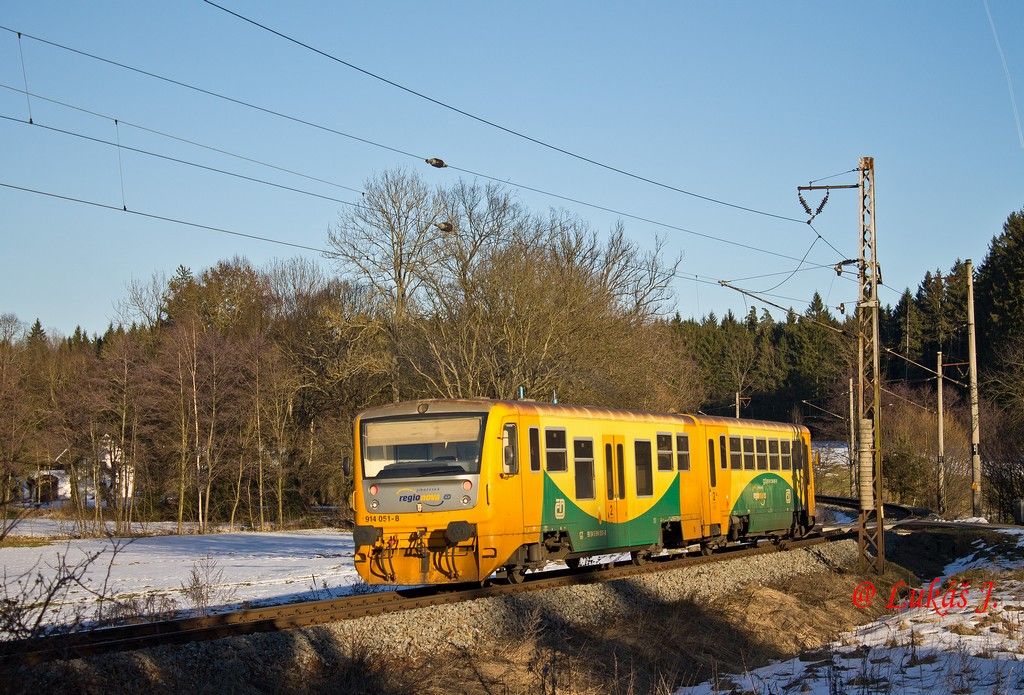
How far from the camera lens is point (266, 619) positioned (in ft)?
39.4

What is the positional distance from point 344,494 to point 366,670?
126ft

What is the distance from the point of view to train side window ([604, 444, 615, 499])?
58.2 feet

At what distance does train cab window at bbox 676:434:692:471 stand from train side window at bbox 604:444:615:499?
283 centimetres

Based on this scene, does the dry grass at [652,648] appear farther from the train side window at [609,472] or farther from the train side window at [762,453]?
the train side window at [762,453]

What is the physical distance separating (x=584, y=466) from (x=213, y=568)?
30.7 ft

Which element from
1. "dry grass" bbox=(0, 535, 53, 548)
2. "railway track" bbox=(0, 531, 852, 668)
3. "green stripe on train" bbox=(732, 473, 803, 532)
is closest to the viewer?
"railway track" bbox=(0, 531, 852, 668)

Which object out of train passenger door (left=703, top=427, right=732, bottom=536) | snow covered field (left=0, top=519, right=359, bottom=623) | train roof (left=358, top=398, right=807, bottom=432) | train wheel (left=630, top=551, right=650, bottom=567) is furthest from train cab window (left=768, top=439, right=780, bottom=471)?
snow covered field (left=0, top=519, right=359, bottom=623)

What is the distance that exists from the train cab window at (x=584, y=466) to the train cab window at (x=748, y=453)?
744cm

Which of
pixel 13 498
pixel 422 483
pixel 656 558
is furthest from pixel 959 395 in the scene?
pixel 13 498

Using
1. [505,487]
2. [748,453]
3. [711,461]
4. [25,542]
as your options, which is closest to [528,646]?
[505,487]

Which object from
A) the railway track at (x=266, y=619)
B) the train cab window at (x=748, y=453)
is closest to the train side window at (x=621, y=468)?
the railway track at (x=266, y=619)

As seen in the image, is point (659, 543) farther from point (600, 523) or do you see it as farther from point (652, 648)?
point (652, 648)

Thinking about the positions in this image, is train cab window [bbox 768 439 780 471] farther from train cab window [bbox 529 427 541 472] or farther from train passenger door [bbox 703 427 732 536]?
train cab window [bbox 529 427 541 472]

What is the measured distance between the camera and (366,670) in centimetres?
1116
